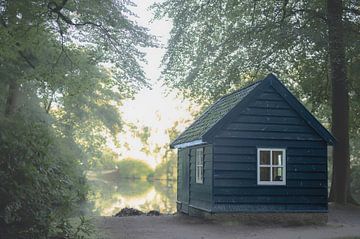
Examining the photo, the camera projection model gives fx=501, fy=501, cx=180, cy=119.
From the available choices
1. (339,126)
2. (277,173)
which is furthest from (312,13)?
(277,173)

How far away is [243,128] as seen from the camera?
53.3 ft

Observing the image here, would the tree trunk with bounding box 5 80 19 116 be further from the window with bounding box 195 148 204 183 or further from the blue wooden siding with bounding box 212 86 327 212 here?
the blue wooden siding with bounding box 212 86 327 212

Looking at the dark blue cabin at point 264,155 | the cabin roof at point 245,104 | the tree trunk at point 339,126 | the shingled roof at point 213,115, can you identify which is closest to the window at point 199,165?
the dark blue cabin at point 264,155

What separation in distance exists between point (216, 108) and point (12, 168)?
10.1 meters

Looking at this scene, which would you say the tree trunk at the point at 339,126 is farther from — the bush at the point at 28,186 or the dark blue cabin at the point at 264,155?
the bush at the point at 28,186

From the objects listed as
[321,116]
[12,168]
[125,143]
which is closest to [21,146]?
[12,168]

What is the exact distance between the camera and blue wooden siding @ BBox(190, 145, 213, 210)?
637 inches

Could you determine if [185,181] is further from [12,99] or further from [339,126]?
[12,99]

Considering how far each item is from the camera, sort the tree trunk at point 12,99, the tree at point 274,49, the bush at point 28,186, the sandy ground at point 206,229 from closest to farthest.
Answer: the bush at point 28,186
the sandy ground at point 206,229
the tree at point 274,49
the tree trunk at point 12,99

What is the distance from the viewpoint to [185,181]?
19.5m

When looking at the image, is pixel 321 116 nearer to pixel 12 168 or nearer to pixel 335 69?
pixel 335 69

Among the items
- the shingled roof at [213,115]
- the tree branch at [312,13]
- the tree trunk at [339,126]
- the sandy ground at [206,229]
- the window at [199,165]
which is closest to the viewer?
the sandy ground at [206,229]

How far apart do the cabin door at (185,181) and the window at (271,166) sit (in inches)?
134

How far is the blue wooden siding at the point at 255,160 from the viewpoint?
15992mm
